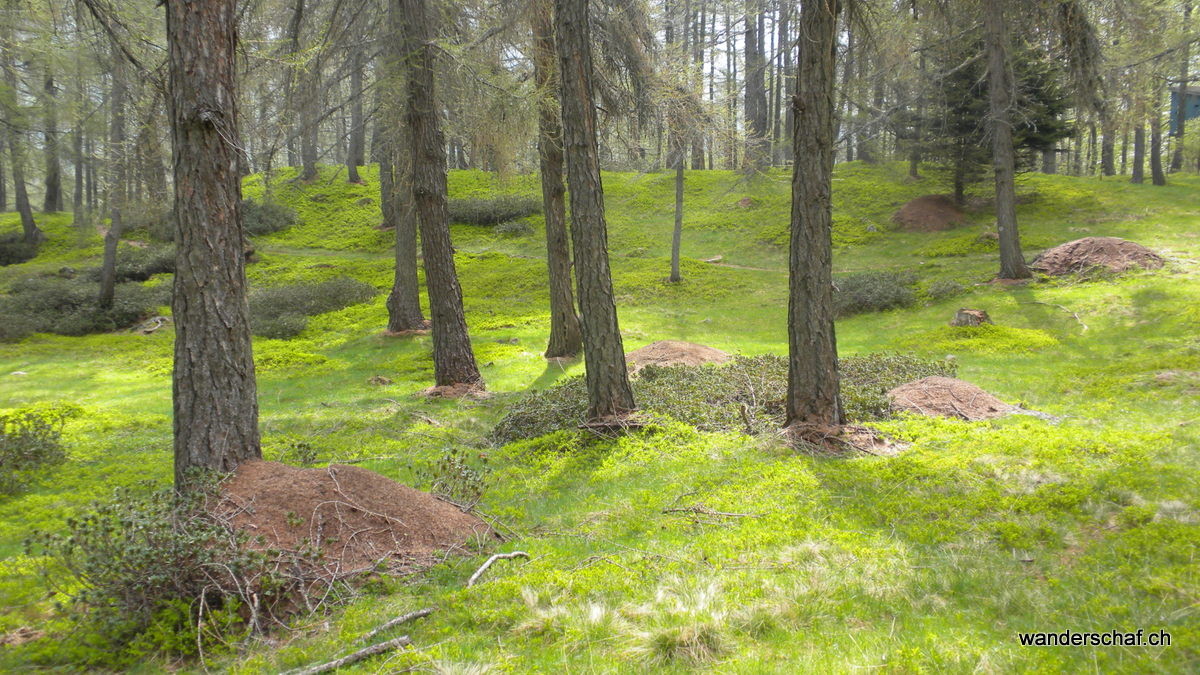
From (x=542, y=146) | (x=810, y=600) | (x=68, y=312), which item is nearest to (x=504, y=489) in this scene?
(x=810, y=600)

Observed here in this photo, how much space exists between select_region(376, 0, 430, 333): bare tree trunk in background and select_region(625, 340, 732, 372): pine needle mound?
214 inches

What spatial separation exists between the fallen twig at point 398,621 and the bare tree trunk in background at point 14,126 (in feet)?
27.4

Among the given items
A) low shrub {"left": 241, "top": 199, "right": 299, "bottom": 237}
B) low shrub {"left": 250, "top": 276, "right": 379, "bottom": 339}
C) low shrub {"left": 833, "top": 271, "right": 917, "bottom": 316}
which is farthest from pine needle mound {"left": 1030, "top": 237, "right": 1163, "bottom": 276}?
low shrub {"left": 241, "top": 199, "right": 299, "bottom": 237}

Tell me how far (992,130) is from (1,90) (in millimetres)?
25629

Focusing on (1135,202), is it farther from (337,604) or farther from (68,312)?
(68,312)

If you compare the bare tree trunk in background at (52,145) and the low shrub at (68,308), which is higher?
the bare tree trunk in background at (52,145)

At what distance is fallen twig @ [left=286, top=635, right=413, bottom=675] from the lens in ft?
10.3

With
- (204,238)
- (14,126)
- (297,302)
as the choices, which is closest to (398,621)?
(204,238)

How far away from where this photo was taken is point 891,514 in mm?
4746

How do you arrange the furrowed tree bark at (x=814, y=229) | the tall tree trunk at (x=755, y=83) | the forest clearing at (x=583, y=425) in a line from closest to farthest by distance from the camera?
the forest clearing at (x=583, y=425) < the furrowed tree bark at (x=814, y=229) < the tall tree trunk at (x=755, y=83)

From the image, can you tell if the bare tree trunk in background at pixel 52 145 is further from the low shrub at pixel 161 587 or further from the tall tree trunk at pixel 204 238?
the low shrub at pixel 161 587

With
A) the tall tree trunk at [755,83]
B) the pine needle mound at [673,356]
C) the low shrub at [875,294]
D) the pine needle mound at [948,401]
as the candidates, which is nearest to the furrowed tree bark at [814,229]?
the pine needle mound at [948,401]

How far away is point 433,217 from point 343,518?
7.82 metres

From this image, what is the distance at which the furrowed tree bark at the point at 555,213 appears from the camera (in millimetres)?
12086
